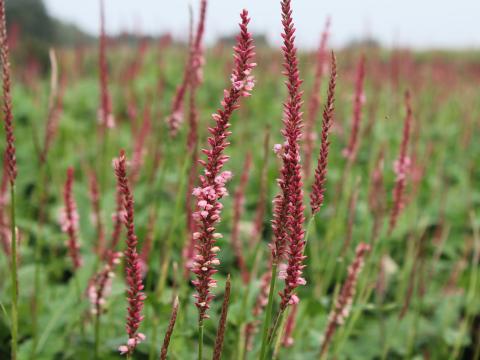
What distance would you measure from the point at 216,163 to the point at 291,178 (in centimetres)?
14

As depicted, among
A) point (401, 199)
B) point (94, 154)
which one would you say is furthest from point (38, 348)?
point (94, 154)

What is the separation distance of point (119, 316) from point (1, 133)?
11.5 feet

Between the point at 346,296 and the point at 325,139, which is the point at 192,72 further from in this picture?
the point at 325,139

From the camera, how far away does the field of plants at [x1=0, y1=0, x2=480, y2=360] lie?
108 cm

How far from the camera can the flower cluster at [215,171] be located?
3.26ft

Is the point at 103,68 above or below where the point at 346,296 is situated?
above

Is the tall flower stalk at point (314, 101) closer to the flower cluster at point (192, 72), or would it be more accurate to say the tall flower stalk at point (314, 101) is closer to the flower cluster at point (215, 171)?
the flower cluster at point (192, 72)

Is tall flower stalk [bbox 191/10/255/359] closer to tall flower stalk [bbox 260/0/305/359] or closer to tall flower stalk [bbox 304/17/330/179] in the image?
tall flower stalk [bbox 260/0/305/359]

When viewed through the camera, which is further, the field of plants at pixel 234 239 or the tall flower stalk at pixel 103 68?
the tall flower stalk at pixel 103 68

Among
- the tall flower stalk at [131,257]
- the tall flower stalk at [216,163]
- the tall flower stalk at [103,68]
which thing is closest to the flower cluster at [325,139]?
the tall flower stalk at [216,163]

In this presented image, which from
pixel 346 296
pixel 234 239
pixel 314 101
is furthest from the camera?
pixel 314 101

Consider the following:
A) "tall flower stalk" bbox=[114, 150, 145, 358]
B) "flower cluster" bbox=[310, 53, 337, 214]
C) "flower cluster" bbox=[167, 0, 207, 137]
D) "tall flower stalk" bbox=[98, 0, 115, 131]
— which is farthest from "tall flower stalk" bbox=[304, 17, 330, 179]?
"tall flower stalk" bbox=[114, 150, 145, 358]

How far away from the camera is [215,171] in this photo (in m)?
1.03

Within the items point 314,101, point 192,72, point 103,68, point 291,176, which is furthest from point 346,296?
point 314,101
